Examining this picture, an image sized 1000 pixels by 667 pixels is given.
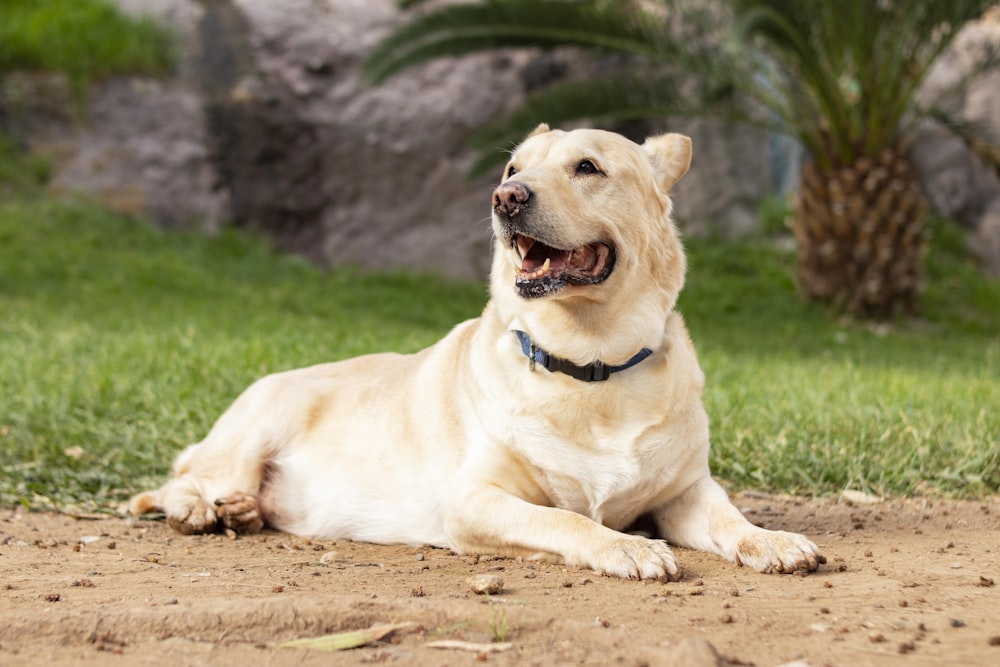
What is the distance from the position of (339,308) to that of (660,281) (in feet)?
23.3

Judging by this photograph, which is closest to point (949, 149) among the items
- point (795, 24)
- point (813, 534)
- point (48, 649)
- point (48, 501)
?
point (795, 24)

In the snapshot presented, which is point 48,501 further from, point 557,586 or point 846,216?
point 846,216

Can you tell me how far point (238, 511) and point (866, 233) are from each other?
8200 millimetres

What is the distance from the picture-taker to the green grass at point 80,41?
12805 millimetres

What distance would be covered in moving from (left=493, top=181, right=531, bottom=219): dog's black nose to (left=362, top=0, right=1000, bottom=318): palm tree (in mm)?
6564

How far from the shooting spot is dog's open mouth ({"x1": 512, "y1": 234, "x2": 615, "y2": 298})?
132 inches

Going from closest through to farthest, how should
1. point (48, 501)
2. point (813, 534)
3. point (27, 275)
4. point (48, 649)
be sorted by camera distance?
point (48, 649)
point (813, 534)
point (48, 501)
point (27, 275)

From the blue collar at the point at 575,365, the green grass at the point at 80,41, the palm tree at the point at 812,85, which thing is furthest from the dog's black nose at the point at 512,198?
the green grass at the point at 80,41

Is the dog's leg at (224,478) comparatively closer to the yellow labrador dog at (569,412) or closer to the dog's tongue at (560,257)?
the yellow labrador dog at (569,412)

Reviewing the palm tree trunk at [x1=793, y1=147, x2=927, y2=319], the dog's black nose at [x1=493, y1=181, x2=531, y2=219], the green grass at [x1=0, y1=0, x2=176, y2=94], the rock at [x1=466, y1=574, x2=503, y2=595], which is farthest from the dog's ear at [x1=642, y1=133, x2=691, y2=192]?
the green grass at [x1=0, y1=0, x2=176, y2=94]

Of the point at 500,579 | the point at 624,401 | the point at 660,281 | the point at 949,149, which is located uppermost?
the point at 949,149

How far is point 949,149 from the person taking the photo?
14.4 metres

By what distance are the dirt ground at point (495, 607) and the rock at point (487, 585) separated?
0.04 metres

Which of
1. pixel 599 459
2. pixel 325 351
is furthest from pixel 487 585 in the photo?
pixel 325 351
